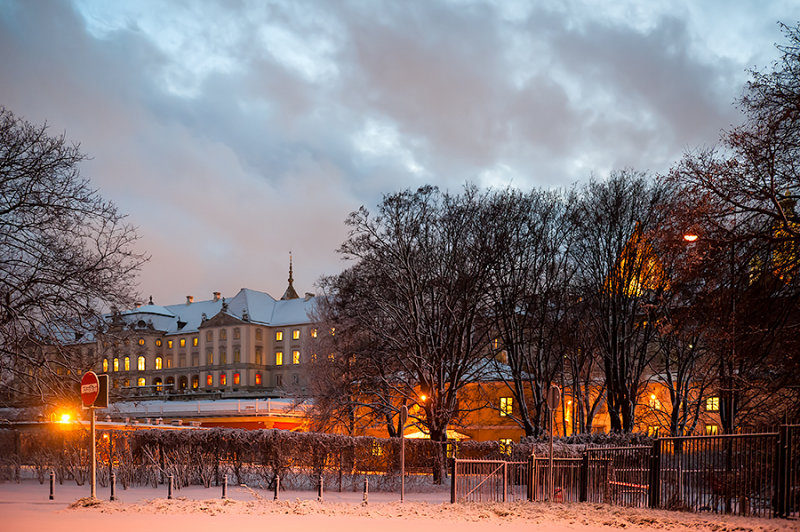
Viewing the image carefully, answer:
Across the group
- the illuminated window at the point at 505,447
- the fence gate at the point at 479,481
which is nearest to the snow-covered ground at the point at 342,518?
the fence gate at the point at 479,481

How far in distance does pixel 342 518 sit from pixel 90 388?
6404 mm

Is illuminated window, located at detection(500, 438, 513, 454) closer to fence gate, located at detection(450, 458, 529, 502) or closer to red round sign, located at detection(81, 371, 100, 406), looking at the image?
fence gate, located at detection(450, 458, 529, 502)

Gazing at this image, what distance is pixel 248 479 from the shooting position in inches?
1385

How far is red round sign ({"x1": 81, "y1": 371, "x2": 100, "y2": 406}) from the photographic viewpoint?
19.0m

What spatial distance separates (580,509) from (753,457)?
12.5 ft

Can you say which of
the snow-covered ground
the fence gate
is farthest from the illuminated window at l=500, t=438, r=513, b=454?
the snow-covered ground

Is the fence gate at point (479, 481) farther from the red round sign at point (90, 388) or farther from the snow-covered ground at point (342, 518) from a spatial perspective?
the red round sign at point (90, 388)

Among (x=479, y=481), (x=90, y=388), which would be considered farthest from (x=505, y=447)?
(x=90, y=388)

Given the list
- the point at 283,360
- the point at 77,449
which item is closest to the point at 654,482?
the point at 77,449

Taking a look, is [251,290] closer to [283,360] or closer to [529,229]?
[283,360]

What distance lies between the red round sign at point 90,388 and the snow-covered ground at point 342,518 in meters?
2.38

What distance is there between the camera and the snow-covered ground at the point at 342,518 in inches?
613

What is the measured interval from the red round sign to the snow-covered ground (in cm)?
238

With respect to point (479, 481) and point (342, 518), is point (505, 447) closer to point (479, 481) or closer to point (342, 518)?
point (479, 481)
